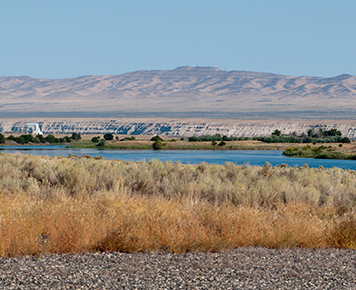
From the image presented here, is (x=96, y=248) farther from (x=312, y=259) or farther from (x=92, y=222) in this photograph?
(x=312, y=259)

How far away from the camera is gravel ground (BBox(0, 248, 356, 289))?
680 centimetres

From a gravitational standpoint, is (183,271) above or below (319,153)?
above

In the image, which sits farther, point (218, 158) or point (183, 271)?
point (218, 158)

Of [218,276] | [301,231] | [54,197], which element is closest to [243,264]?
[218,276]

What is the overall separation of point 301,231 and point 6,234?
5306 mm

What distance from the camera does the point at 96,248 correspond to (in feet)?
27.7

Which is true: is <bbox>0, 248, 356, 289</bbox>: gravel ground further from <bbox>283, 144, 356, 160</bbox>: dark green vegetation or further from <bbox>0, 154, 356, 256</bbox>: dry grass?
<bbox>283, 144, 356, 160</bbox>: dark green vegetation

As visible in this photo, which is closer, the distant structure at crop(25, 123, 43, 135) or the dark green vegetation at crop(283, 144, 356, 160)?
the dark green vegetation at crop(283, 144, 356, 160)

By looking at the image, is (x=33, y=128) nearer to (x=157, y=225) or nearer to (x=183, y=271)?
(x=157, y=225)

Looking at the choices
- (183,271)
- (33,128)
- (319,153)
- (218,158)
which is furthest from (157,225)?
(33,128)

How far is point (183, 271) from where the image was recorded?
290 inches

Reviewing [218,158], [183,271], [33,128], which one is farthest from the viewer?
[33,128]

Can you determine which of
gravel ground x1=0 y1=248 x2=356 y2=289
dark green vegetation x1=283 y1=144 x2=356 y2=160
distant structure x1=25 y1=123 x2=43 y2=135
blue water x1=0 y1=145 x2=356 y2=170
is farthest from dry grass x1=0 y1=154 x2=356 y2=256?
distant structure x1=25 y1=123 x2=43 y2=135

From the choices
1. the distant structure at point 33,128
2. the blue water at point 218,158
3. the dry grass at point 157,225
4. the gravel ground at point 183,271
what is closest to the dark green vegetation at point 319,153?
the blue water at point 218,158
